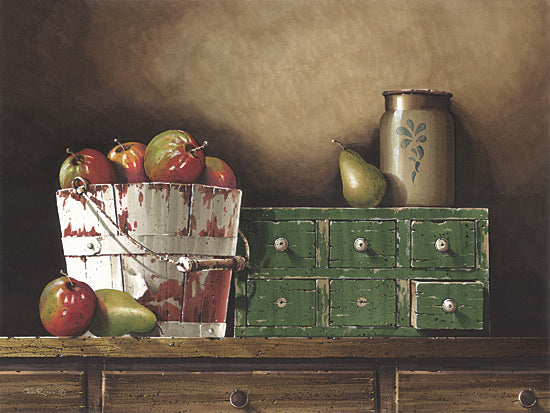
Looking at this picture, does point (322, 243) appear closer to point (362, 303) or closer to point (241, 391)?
point (362, 303)

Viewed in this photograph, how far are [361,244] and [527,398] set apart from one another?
0.41 metres

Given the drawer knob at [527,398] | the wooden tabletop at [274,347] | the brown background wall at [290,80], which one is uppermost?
the brown background wall at [290,80]

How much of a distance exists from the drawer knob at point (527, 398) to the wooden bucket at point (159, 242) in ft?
1.92

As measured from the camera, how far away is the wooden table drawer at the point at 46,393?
3.65ft

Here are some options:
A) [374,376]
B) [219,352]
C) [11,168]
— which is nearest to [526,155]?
[374,376]

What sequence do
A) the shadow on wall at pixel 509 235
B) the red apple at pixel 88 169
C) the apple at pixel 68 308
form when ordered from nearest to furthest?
1. the apple at pixel 68 308
2. the red apple at pixel 88 169
3. the shadow on wall at pixel 509 235

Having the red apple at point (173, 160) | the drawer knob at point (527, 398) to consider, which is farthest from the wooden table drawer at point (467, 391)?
the red apple at point (173, 160)

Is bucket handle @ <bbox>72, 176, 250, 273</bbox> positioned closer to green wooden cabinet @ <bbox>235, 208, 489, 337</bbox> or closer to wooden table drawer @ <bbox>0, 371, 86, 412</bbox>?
green wooden cabinet @ <bbox>235, 208, 489, 337</bbox>

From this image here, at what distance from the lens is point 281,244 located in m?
1.23

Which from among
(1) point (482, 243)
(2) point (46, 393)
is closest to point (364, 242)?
(1) point (482, 243)

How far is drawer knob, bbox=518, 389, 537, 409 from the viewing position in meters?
1.12

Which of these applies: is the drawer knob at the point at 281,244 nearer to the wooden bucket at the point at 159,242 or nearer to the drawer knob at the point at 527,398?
the wooden bucket at the point at 159,242

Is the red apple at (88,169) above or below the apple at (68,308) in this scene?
above

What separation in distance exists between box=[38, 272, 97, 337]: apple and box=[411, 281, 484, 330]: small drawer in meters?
0.63
